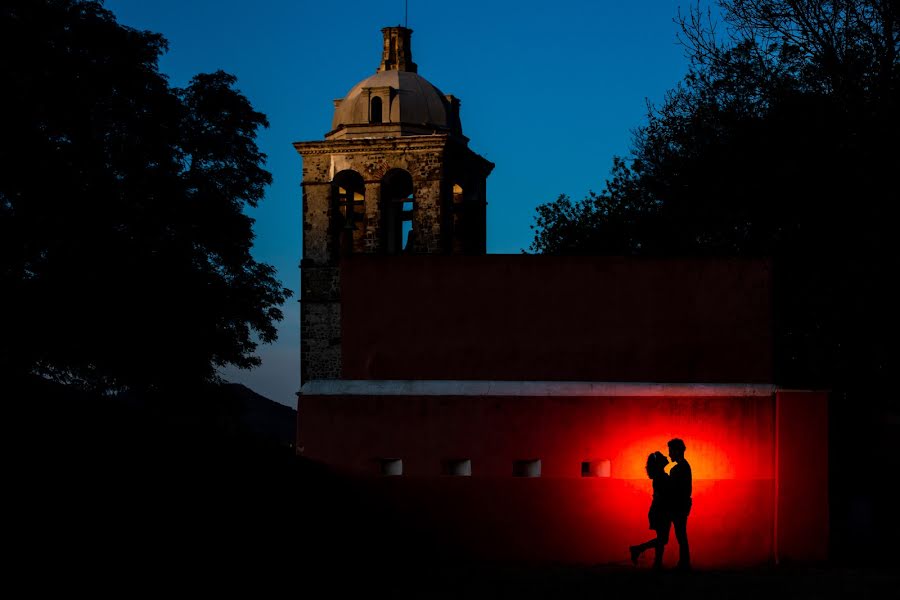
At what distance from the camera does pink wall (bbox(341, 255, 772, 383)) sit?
16.7 metres

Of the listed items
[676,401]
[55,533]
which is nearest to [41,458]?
[55,533]

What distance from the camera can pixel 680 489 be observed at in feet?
48.4

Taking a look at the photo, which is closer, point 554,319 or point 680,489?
point 680,489

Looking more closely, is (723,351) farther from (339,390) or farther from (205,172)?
(205,172)

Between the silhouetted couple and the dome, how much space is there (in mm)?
30576

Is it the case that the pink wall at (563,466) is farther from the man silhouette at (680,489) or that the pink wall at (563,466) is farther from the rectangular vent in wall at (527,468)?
the man silhouette at (680,489)

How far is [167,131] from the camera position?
29281mm

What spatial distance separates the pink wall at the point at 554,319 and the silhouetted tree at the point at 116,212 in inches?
311

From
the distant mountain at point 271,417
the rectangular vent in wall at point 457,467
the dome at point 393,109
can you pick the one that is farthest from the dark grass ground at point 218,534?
the distant mountain at point 271,417

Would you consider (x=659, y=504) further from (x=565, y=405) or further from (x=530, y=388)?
(x=530, y=388)

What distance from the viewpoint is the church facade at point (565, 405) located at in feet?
52.6

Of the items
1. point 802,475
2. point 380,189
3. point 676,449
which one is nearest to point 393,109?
point 380,189

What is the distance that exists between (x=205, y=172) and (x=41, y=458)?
2252cm

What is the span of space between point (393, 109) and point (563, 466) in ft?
98.6
